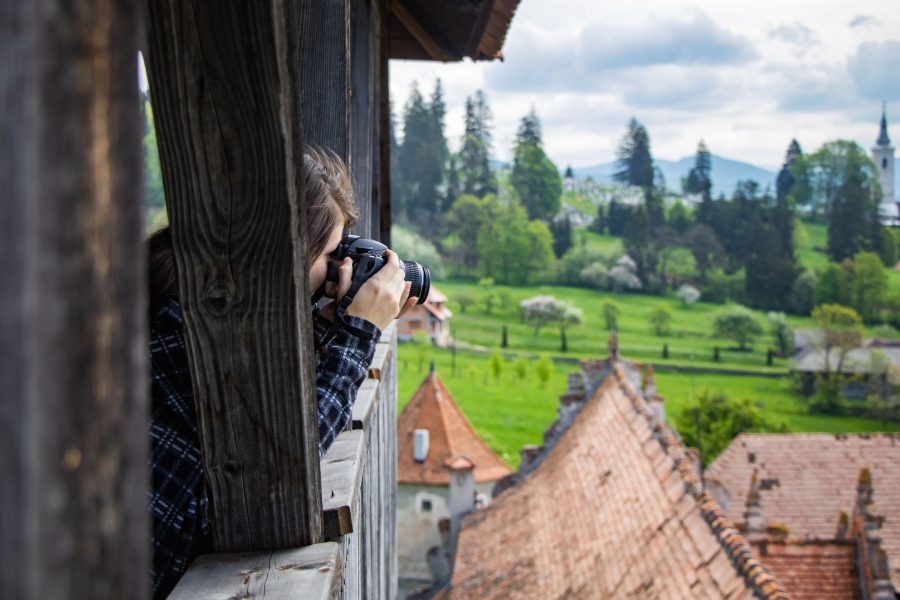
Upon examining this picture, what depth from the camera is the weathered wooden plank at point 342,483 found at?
4.77ft

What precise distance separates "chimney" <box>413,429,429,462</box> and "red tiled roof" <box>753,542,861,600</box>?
1206cm

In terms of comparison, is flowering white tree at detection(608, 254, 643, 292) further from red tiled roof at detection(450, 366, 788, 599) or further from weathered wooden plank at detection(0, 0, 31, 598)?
weathered wooden plank at detection(0, 0, 31, 598)

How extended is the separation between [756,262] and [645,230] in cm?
790

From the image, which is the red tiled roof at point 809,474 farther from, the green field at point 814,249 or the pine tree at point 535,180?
the pine tree at point 535,180

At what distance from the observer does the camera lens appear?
6.32ft

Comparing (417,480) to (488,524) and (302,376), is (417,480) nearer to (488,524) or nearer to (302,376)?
(488,524)

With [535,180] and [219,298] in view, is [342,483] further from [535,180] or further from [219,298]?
[535,180]

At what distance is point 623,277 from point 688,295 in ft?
14.2

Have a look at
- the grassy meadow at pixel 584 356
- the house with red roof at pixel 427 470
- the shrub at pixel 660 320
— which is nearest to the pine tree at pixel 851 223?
the grassy meadow at pixel 584 356

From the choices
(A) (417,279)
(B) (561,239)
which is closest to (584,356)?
(B) (561,239)

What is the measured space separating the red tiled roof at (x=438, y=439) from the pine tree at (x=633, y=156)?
173 feet

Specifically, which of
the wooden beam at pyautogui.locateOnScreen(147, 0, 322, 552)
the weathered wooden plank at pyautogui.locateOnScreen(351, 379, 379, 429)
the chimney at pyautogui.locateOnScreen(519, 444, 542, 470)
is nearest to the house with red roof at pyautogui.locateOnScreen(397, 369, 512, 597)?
the chimney at pyautogui.locateOnScreen(519, 444, 542, 470)

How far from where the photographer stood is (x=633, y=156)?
256 ft

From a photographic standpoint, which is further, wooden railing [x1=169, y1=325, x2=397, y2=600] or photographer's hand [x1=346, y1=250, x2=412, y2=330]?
photographer's hand [x1=346, y1=250, x2=412, y2=330]
